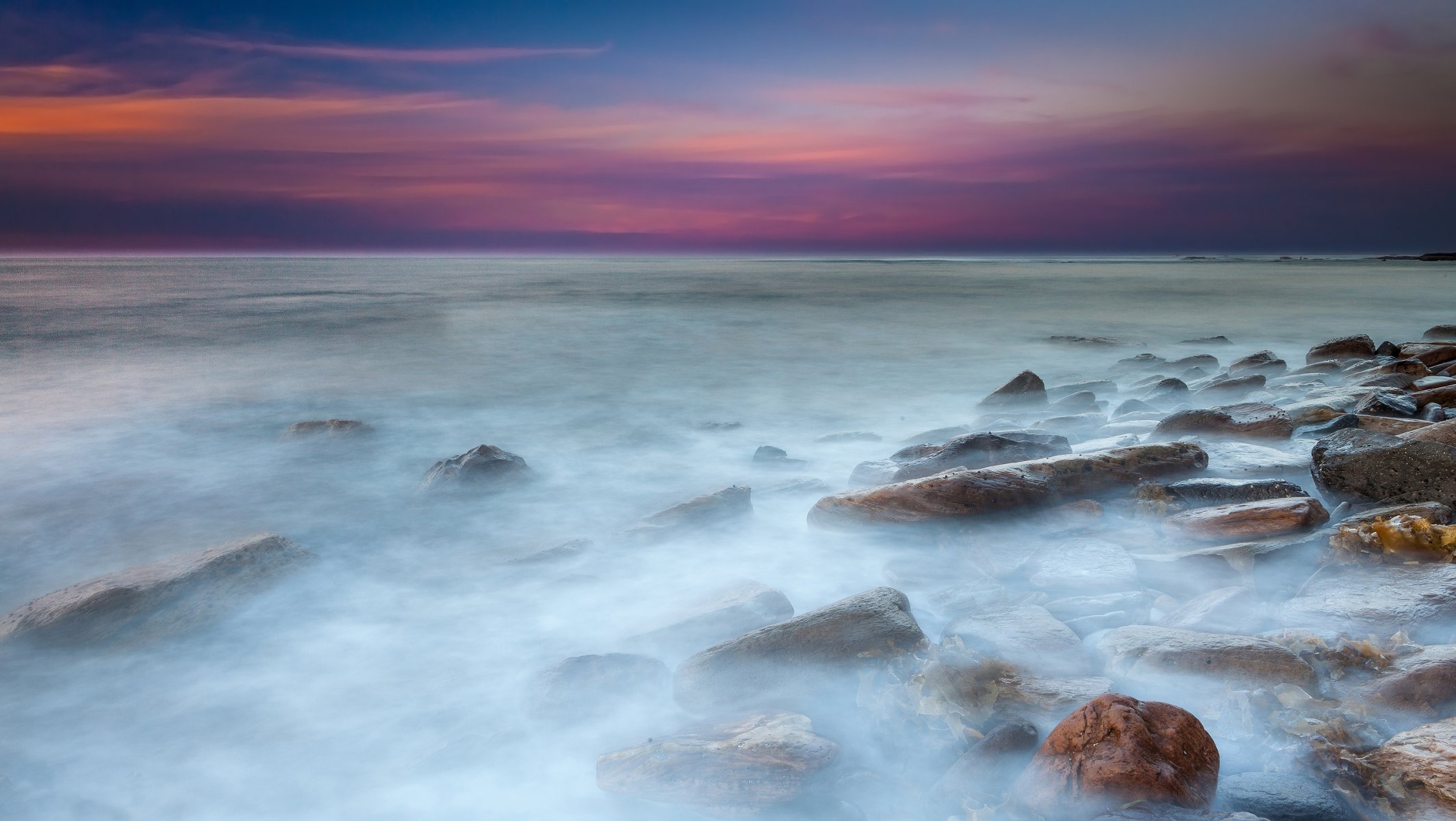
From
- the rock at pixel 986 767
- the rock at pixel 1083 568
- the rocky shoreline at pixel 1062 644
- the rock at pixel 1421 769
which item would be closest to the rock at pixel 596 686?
the rocky shoreline at pixel 1062 644

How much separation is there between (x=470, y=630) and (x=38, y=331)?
19349 mm

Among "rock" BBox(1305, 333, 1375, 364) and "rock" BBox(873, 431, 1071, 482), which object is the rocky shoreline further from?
"rock" BBox(1305, 333, 1375, 364)

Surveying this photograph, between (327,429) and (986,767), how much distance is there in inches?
286

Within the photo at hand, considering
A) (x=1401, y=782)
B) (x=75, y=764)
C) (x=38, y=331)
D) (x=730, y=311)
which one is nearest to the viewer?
(x=1401, y=782)

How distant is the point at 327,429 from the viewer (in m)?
7.85

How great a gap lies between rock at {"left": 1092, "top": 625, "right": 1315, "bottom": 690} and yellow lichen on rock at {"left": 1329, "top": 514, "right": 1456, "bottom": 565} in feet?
3.21

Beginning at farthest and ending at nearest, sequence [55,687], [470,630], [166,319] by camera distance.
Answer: [166,319], [470,630], [55,687]

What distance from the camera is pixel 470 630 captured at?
3746mm

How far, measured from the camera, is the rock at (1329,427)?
539 cm

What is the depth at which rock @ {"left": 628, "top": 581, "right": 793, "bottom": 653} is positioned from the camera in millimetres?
3311

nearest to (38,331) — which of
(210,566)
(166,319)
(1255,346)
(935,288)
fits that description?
(166,319)

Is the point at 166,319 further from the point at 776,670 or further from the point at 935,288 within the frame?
the point at 935,288

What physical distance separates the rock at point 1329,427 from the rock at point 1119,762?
4.29 m

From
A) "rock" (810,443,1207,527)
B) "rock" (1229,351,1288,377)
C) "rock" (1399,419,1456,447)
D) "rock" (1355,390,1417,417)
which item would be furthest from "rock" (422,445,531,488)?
"rock" (1229,351,1288,377)
